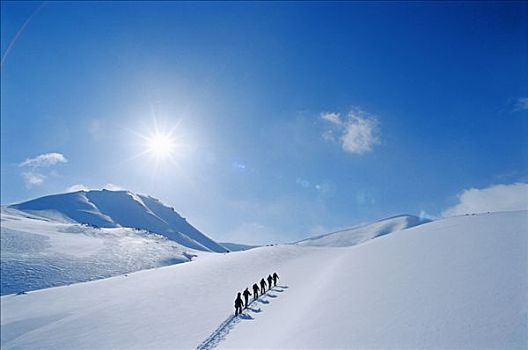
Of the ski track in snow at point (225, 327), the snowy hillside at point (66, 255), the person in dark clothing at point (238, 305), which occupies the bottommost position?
the ski track in snow at point (225, 327)

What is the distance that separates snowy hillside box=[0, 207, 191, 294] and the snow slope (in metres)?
13.9

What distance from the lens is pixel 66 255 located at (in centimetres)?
4691

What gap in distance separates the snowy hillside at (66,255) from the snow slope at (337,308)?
13855 millimetres

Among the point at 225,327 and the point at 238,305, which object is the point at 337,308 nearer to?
the point at 225,327

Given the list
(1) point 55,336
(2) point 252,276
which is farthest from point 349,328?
(2) point 252,276

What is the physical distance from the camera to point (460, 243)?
23.5 meters

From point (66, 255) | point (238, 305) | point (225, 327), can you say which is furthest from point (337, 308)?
point (66, 255)

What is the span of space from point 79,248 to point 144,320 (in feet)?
133

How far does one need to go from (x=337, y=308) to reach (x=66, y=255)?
43.9 m

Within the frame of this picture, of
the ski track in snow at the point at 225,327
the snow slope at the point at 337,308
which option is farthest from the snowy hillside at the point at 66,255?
the ski track in snow at the point at 225,327

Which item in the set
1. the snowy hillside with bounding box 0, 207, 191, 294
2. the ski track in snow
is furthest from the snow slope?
the snowy hillside with bounding box 0, 207, 191, 294

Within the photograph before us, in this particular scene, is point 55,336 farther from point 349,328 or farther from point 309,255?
point 309,255

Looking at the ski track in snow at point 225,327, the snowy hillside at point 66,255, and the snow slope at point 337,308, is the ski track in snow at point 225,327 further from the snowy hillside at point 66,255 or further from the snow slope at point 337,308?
the snowy hillside at point 66,255

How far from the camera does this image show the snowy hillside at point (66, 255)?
3791 cm
